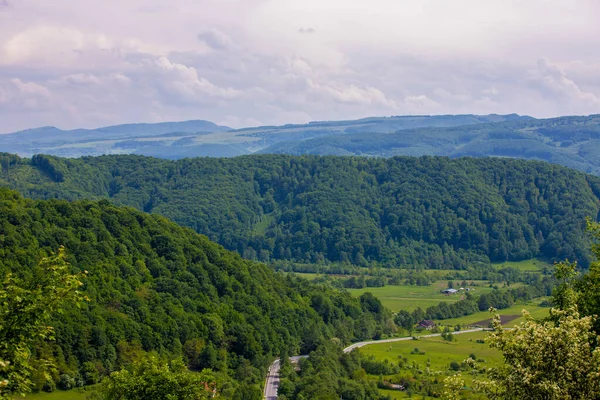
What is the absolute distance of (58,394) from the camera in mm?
71375

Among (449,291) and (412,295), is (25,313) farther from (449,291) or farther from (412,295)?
(449,291)

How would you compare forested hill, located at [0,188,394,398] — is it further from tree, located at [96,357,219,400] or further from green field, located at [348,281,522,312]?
green field, located at [348,281,522,312]

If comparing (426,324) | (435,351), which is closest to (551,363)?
(435,351)

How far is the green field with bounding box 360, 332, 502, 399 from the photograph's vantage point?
9928 cm

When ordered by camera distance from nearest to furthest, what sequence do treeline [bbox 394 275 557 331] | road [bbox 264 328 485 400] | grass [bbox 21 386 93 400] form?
grass [bbox 21 386 93 400], road [bbox 264 328 485 400], treeline [bbox 394 275 557 331]

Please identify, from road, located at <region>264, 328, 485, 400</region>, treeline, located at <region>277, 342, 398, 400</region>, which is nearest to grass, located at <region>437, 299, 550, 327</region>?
road, located at <region>264, 328, 485, 400</region>

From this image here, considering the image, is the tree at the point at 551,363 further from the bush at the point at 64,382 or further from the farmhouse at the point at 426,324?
the farmhouse at the point at 426,324

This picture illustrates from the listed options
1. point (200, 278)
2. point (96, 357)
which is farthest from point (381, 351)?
point (96, 357)

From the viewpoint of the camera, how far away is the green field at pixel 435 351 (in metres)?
99.3

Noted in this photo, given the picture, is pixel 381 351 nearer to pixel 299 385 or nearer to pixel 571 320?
pixel 299 385

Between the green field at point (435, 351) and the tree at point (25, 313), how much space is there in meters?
73.5

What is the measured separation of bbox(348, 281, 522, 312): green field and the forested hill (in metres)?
33.8

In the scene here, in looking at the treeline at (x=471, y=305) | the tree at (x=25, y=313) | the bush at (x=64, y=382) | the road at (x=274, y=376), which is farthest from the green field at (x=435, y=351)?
the tree at (x=25, y=313)

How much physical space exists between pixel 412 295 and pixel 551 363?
14922 cm
